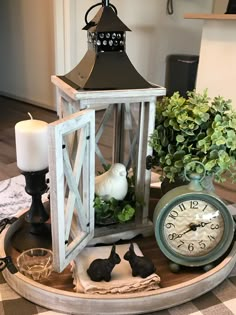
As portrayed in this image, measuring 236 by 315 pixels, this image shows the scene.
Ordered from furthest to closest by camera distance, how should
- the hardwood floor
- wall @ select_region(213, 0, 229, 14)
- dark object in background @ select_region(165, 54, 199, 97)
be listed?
1. wall @ select_region(213, 0, 229, 14)
2. dark object in background @ select_region(165, 54, 199, 97)
3. the hardwood floor

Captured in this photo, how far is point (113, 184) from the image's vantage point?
2.82 ft

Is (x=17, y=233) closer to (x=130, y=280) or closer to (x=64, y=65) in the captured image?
(x=130, y=280)

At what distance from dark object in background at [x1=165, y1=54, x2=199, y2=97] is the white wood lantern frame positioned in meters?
2.56

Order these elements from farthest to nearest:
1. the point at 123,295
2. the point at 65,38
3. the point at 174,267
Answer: the point at 65,38
the point at 174,267
the point at 123,295

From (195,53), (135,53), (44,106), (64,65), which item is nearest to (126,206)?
(64,65)

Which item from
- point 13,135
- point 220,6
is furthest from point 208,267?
point 220,6

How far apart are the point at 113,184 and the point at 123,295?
0.86 ft

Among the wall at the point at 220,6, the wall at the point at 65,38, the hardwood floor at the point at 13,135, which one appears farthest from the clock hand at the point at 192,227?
the wall at the point at 220,6

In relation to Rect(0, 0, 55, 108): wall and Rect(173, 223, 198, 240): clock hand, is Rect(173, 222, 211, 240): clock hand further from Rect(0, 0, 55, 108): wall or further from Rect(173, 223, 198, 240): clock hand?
Rect(0, 0, 55, 108): wall

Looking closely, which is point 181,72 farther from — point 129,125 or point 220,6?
point 129,125

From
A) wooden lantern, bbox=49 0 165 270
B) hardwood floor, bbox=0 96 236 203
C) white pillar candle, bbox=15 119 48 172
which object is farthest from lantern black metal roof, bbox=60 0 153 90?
hardwood floor, bbox=0 96 236 203

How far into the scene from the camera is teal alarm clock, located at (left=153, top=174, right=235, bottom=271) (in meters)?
0.77

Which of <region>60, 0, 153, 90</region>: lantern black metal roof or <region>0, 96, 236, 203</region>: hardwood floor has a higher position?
<region>60, 0, 153, 90</region>: lantern black metal roof

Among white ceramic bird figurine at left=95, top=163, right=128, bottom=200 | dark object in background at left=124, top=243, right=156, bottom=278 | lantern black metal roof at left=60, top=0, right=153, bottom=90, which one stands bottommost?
dark object in background at left=124, top=243, right=156, bottom=278
